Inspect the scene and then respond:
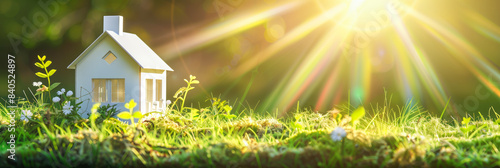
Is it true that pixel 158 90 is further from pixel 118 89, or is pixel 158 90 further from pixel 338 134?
→ pixel 338 134

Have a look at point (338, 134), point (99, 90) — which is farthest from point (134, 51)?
point (338, 134)

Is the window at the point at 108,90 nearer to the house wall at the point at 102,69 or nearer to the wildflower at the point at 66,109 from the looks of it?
the house wall at the point at 102,69

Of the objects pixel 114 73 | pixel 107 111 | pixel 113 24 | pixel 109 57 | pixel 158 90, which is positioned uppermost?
pixel 113 24

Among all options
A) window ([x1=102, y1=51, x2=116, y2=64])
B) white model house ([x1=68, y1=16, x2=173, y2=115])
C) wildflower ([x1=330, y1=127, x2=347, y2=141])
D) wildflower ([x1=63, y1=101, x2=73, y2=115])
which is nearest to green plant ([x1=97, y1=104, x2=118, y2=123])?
white model house ([x1=68, y1=16, x2=173, y2=115])

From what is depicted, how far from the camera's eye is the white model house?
3.10 m

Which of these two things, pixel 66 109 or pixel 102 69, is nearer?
pixel 66 109

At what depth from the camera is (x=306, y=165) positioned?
1643 millimetres

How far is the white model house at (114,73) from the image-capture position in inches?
122

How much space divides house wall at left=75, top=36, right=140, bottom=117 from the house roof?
0.16 feet

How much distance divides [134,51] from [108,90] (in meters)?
0.42

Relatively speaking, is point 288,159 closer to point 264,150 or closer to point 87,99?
point 264,150

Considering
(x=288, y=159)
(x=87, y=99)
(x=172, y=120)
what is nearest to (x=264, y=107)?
(x=172, y=120)

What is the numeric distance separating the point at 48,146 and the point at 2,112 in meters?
2.37

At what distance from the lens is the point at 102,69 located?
321cm
